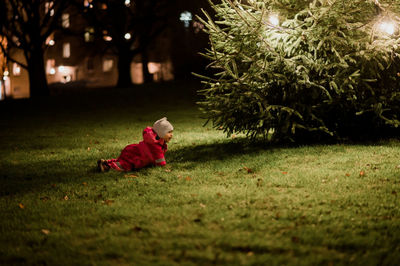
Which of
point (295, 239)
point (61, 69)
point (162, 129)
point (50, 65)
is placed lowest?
point (295, 239)

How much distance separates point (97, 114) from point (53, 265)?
47.2 feet

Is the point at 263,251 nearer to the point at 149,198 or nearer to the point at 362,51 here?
the point at 149,198

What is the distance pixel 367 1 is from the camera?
8.64m

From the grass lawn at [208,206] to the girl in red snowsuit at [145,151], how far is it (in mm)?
246

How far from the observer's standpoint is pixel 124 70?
33.2 m

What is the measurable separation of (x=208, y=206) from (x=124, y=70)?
94.8 ft

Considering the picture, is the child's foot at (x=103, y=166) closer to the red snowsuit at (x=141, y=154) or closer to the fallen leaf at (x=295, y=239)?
the red snowsuit at (x=141, y=154)

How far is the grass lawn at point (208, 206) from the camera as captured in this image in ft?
13.5

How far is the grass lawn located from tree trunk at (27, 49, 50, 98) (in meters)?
18.8

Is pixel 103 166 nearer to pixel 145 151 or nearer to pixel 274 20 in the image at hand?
pixel 145 151

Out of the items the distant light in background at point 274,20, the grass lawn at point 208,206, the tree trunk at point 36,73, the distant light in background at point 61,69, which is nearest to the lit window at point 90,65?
the distant light in background at point 61,69

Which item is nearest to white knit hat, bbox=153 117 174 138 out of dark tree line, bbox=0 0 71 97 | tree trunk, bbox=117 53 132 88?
dark tree line, bbox=0 0 71 97

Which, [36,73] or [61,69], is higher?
[61,69]

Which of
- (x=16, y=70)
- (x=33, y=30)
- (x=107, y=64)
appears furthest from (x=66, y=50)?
(x=33, y=30)
